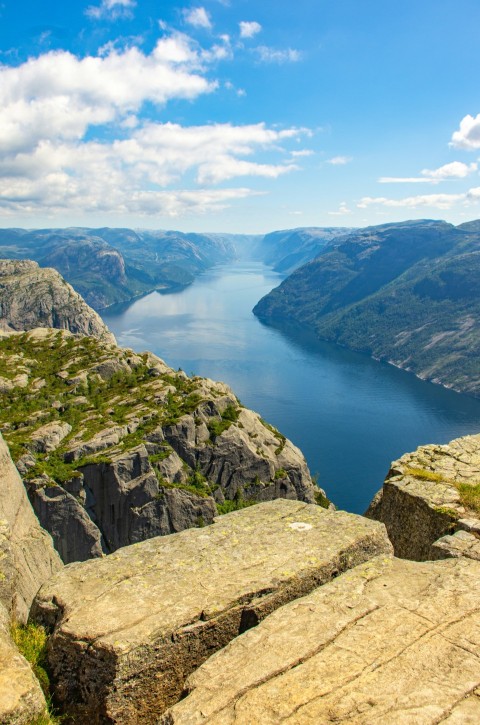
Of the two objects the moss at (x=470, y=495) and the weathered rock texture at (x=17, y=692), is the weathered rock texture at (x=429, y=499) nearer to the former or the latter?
the moss at (x=470, y=495)

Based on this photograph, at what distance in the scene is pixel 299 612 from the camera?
952cm

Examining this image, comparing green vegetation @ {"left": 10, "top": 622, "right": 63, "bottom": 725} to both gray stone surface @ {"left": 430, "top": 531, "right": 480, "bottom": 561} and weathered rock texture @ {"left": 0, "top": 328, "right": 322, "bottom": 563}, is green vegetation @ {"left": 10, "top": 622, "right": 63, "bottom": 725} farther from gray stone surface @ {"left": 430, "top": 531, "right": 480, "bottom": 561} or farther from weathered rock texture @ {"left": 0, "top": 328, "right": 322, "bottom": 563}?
weathered rock texture @ {"left": 0, "top": 328, "right": 322, "bottom": 563}

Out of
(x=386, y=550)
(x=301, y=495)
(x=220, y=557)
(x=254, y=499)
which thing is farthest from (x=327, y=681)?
(x=301, y=495)

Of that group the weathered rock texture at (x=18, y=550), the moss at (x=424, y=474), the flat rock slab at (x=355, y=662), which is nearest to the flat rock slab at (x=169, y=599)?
the flat rock slab at (x=355, y=662)

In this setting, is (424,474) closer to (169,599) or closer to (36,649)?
(169,599)

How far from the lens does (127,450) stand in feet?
215

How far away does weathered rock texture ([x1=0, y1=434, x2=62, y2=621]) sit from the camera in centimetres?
1056

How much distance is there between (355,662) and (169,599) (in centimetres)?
378

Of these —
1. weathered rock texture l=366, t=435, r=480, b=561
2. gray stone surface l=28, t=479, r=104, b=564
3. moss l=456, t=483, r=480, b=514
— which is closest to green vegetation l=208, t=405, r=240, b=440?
gray stone surface l=28, t=479, r=104, b=564

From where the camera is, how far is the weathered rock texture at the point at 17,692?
685 centimetres

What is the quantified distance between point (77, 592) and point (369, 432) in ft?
616

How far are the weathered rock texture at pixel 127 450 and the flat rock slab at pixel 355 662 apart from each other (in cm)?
5790

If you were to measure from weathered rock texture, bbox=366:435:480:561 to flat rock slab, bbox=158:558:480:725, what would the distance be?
5025 mm

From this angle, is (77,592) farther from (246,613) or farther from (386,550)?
(386,550)
